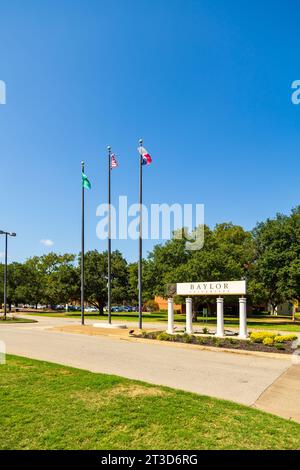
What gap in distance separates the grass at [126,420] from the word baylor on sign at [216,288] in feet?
43.6

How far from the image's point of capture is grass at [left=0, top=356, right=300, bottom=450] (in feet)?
17.4

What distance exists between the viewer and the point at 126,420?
6.03 m

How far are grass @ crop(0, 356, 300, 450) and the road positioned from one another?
4.52ft

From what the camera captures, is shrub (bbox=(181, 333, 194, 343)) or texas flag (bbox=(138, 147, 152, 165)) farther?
texas flag (bbox=(138, 147, 152, 165))

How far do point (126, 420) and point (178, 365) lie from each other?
6.21m

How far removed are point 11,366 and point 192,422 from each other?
6.22 meters

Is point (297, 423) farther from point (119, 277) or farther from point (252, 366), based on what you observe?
point (119, 277)

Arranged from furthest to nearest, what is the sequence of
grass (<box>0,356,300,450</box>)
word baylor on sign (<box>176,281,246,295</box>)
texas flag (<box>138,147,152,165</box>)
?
1. texas flag (<box>138,147,152,165</box>)
2. word baylor on sign (<box>176,281,246,295</box>)
3. grass (<box>0,356,300,450</box>)

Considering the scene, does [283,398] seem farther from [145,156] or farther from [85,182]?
[85,182]

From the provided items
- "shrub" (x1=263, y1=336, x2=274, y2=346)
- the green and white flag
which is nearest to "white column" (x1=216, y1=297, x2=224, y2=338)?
"shrub" (x1=263, y1=336, x2=274, y2=346)

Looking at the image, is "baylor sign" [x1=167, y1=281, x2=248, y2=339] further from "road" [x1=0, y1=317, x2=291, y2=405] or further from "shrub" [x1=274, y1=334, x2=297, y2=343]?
"road" [x1=0, y1=317, x2=291, y2=405]

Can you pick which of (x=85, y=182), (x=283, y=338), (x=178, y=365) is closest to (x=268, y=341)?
(x=283, y=338)

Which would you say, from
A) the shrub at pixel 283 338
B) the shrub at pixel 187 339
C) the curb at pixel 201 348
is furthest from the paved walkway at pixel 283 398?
the shrub at pixel 187 339
